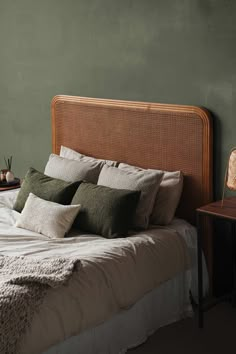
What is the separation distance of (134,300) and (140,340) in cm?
26

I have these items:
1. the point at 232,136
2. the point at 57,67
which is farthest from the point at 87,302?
the point at 57,67

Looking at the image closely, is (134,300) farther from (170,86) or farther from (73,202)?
(170,86)

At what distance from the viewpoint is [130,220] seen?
3.89m

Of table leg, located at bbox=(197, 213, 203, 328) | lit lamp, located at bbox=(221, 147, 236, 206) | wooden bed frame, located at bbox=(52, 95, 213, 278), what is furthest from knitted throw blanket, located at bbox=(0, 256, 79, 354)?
wooden bed frame, located at bbox=(52, 95, 213, 278)

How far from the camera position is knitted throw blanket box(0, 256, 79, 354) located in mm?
2912

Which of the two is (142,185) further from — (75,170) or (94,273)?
(94,273)

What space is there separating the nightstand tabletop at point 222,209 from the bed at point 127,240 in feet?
0.68

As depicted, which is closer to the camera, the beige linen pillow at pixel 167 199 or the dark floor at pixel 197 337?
the dark floor at pixel 197 337

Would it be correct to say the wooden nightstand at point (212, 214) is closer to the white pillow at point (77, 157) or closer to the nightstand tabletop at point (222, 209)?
the nightstand tabletop at point (222, 209)

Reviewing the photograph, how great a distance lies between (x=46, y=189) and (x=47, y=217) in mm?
331

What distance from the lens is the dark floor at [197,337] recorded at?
357cm

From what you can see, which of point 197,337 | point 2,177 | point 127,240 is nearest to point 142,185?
point 127,240

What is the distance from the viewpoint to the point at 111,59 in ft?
14.9

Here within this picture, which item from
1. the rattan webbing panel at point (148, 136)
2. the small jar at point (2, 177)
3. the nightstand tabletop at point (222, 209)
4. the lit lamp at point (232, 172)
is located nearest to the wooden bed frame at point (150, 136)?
the rattan webbing panel at point (148, 136)
